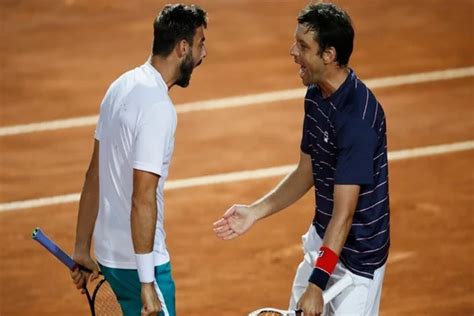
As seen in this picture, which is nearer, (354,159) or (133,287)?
(354,159)

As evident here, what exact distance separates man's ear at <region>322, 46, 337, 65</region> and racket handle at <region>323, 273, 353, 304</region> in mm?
1165

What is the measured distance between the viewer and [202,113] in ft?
38.2

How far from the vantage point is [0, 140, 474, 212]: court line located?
10438mm

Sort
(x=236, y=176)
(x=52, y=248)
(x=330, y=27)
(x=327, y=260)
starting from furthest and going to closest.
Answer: (x=236, y=176), (x=52, y=248), (x=330, y=27), (x=327, y=260)

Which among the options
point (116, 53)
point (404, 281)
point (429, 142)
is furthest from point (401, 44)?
point (404, 281)

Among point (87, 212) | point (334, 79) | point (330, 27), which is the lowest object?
point (87, 212)

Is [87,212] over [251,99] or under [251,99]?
over

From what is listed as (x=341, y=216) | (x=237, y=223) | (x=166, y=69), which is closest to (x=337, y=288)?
(x=341, y=216)

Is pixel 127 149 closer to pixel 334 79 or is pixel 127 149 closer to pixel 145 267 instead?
pixel 145 267

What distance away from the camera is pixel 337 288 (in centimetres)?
664

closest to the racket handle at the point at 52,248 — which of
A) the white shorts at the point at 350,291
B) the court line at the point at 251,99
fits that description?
the white shorts at the point at 350,291

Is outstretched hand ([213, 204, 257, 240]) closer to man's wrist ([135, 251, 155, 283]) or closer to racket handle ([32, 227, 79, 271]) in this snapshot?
man's wrist ([135, 251, 155, 283])

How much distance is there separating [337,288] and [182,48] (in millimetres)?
1536

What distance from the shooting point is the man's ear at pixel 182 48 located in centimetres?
670
